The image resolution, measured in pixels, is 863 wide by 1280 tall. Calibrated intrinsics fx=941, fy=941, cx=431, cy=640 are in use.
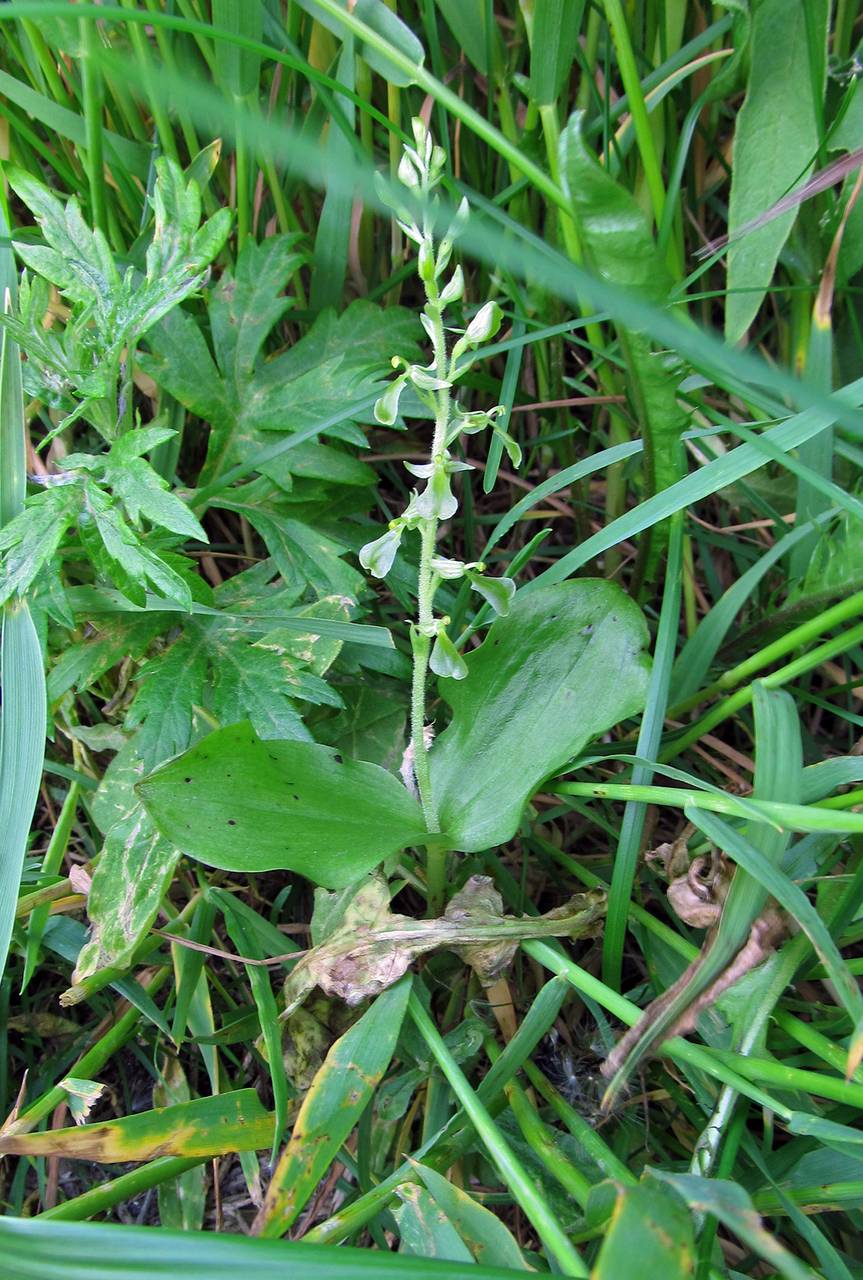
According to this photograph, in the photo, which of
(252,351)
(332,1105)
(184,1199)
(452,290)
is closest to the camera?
(452,290)

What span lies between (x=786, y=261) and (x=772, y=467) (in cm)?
28

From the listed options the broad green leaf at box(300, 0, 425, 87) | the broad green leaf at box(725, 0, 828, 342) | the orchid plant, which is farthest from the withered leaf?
the broad green leaf at box(300, 0, 425, 87)

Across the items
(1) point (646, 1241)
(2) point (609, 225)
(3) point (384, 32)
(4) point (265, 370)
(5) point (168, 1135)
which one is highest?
(3) point (384, 32)

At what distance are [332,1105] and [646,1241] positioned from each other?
359mm

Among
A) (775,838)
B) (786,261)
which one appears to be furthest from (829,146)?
(775,838)

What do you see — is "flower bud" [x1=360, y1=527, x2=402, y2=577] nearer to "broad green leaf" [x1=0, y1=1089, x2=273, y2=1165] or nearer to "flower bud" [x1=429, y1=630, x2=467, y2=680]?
"flower bud" [x1=429, y1=630, x2=467, y2=680]

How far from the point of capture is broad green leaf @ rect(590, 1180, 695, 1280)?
0.62 metres

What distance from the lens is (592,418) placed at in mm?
1482

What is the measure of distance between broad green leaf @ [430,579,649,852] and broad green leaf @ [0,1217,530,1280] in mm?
389

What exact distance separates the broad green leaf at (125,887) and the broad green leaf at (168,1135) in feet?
0.59

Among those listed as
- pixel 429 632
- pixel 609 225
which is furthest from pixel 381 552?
pixel 609 225

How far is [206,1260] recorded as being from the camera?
670mm

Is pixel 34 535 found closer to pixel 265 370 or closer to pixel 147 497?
pixel 147 497

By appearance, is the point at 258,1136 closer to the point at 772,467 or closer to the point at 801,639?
the point at 801,639
